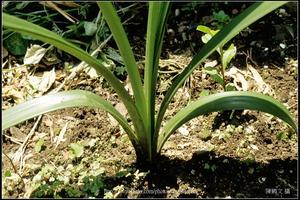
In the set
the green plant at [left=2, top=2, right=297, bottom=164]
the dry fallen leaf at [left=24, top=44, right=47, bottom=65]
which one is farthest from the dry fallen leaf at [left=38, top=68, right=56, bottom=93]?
the green plant at [left=2, top=2, right=297, bottom=164]

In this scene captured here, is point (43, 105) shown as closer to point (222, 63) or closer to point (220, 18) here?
point (222, 63)

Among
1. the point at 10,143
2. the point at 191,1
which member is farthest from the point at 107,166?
the point at 191,1

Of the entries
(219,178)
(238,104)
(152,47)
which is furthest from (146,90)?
(219,178)

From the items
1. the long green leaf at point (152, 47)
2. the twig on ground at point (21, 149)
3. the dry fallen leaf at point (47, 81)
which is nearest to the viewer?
the long green leaf at point (152, 47)

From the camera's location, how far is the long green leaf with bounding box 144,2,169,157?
1021 millimetres

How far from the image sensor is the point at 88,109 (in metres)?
1.50

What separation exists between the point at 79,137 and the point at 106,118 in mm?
109

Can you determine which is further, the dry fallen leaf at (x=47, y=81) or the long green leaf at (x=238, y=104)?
the dry fallen leaf at (x=47, y=81)

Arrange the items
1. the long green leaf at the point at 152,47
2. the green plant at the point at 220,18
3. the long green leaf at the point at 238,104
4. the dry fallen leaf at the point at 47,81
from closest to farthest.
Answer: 1. the long green leaf at the point at 152,47
2. the long green leaf at the point at 238,104
3. the dry fallen leaf at the point at 47,81
4. the green plant at the point at 220,18

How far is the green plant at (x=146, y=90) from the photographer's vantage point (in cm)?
96

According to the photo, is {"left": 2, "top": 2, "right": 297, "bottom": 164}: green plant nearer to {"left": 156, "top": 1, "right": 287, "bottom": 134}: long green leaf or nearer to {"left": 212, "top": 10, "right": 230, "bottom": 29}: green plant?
{"left": 156, "top": 1, "right": 287, "bottom": 134}: long green leaf

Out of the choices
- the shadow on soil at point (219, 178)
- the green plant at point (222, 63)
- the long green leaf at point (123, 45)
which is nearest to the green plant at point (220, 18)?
the green plant at point (222, 63)

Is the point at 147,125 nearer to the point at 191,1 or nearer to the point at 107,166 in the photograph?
the point at 107,166

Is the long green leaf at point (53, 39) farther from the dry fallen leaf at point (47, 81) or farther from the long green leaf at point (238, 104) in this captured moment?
the dry fallen leaf at point (47, 81)
